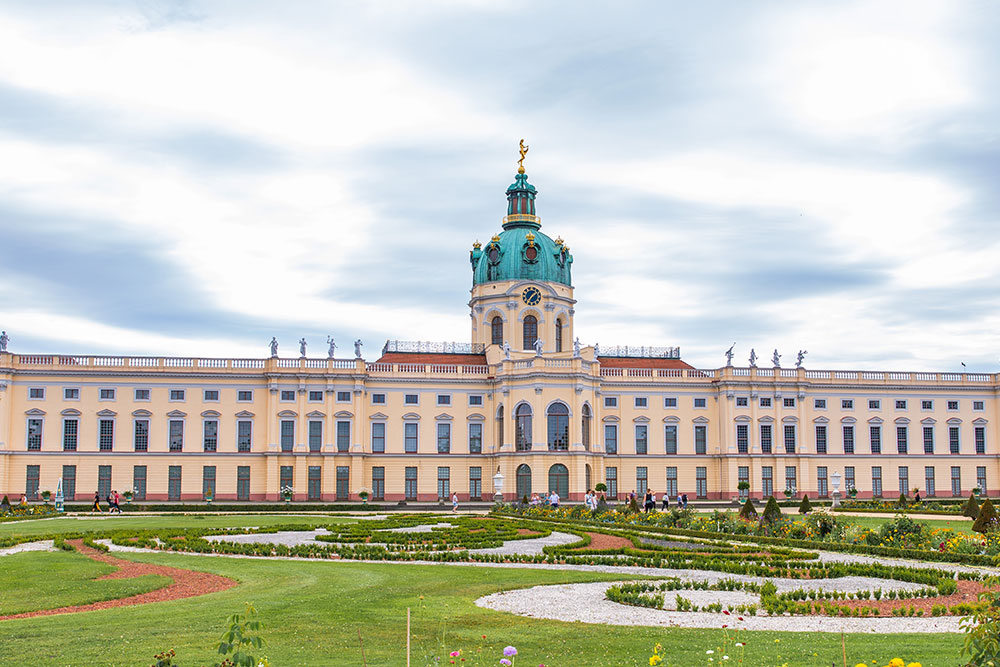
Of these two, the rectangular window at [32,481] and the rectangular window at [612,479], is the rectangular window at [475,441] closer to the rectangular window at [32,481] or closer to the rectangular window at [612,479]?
the rectangular window at [612,479]

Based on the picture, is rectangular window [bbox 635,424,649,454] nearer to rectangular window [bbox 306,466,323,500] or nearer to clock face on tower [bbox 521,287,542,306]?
clock face on tower [bbox 521,287,542,306]

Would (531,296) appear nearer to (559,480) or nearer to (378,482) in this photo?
(559,480)

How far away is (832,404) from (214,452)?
1966 inches

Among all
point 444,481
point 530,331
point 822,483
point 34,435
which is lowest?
point 822,483

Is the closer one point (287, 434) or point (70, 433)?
point (70, 433)

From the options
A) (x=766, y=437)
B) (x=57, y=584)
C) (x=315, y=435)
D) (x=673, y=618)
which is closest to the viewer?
(x=673, y=618)

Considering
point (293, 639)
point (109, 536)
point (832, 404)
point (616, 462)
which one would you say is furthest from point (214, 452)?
point (293, 639)

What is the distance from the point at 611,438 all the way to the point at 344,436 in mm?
21285

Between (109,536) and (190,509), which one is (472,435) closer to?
(190,509)

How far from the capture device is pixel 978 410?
272 feet

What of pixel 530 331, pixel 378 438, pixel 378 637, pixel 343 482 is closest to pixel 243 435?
pixel 343 482

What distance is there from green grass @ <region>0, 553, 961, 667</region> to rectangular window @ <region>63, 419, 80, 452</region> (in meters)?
55.7

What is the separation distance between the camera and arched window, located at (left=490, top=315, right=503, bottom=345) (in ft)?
274

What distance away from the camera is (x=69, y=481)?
71.6 meters
